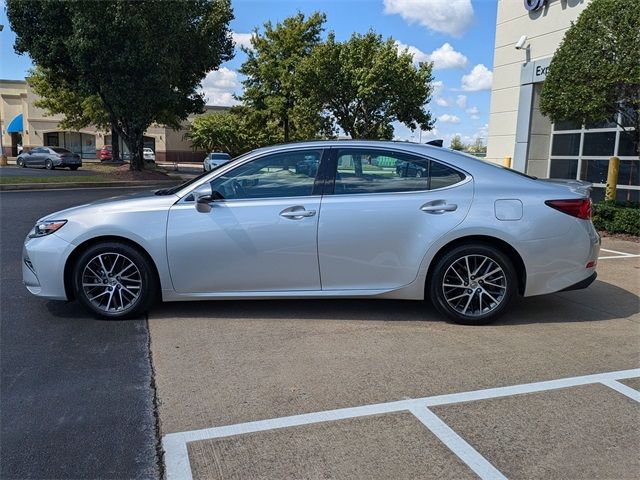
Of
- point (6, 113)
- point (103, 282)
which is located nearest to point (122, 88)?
point (103, 282)

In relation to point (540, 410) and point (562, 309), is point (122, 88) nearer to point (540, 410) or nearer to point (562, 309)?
point (562, 309)

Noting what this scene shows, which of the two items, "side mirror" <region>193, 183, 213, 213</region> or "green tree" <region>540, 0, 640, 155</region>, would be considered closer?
"side mirror" <region>193, 183, 213, 213</region>

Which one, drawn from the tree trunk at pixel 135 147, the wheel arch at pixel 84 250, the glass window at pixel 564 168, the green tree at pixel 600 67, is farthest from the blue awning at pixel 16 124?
the wheel arch at pixel 84 250

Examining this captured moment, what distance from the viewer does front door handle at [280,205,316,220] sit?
4.73 metres

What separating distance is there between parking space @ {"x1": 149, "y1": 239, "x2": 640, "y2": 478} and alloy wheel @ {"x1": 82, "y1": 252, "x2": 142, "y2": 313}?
0.36 meters

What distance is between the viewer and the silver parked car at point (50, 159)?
33.0m

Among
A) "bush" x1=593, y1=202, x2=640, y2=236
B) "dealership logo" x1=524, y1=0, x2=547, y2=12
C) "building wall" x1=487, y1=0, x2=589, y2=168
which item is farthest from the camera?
"dealership logo" x1=524, y1=0, x2=547, y2=12

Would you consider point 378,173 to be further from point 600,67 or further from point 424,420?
point 600,67

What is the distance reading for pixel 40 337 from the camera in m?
4.49

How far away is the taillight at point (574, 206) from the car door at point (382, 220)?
75 centimetres

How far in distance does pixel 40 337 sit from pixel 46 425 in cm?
161

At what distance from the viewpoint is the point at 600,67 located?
943 cm

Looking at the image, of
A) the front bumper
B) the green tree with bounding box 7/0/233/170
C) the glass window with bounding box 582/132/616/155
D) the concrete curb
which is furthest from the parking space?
the green tree with bounding box 7/0/233/170

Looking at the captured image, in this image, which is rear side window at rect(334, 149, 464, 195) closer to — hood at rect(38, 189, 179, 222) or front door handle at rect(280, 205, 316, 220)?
front door handle at rect(280, 205, 316, 220)
